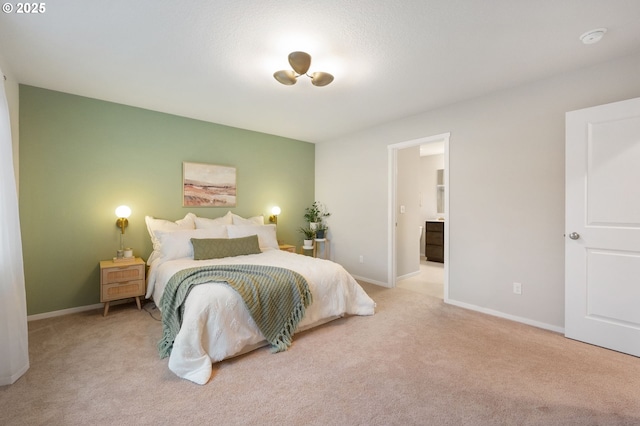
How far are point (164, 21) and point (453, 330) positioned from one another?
11.8 feet

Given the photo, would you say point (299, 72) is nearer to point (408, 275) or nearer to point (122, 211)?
point (122, 211)

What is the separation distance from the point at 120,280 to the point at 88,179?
1.29 metres

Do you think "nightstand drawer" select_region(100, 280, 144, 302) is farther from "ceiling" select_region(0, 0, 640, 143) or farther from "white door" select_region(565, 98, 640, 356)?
"white door" select_region(565, 98, 640, 356)

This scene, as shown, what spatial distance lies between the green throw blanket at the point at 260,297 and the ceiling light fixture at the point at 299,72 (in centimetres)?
178

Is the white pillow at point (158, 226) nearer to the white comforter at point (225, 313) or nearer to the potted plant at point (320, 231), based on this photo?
the white comforter at point (225, 313)

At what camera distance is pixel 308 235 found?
5.46m

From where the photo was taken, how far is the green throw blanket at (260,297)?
8.03ft

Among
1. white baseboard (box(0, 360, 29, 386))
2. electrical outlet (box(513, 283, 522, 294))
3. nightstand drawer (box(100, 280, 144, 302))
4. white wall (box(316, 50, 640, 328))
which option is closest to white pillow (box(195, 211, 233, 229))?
nightstand drawer (box(100, 280, 144, 302))

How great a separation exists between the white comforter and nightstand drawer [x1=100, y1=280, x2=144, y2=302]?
0.27 m

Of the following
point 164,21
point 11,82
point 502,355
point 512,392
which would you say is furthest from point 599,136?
point 11,82

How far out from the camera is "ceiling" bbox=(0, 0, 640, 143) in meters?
1.97

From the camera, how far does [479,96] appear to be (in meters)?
3.42

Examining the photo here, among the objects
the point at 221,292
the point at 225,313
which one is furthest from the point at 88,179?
the point at 225,313

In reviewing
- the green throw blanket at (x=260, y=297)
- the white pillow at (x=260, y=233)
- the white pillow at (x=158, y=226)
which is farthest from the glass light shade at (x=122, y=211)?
the green throw blanket at (x=260, y=297)
